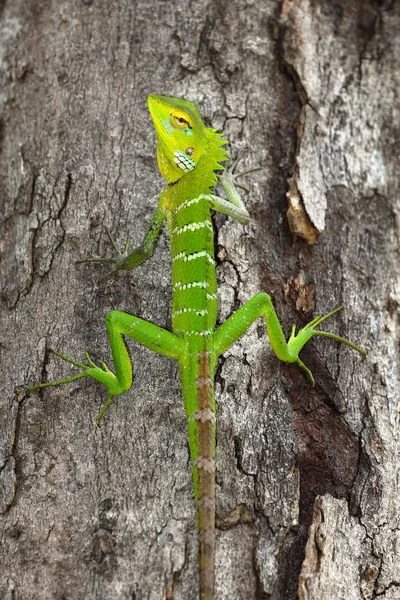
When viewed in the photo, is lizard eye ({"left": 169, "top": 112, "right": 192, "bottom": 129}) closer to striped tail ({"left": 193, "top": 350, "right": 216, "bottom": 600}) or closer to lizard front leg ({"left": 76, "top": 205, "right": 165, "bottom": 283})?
lizard front leg ({"left": 76, "top": 205, "right": 165, "bottom": 283})

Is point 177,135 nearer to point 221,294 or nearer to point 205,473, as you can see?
point 221,294

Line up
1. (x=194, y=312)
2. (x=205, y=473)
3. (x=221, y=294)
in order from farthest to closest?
(x=221, y=294)
(x=194, y=312)
(x=205, y=473)

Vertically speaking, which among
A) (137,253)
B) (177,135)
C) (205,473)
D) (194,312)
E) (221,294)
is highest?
(177,135)

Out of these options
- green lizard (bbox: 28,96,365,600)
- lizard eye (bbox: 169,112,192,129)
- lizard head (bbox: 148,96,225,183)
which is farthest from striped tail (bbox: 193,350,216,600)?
lizard eye (bbox: 169,112,192,129)

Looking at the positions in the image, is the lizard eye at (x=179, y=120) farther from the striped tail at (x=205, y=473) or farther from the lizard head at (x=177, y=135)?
the striped tail at (x=205, y=473)

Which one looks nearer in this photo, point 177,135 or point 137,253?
point 137,253

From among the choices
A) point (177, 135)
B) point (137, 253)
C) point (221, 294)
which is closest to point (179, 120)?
point (177, 135)

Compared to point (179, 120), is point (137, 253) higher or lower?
lower

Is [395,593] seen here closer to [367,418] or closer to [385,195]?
[367,418]
